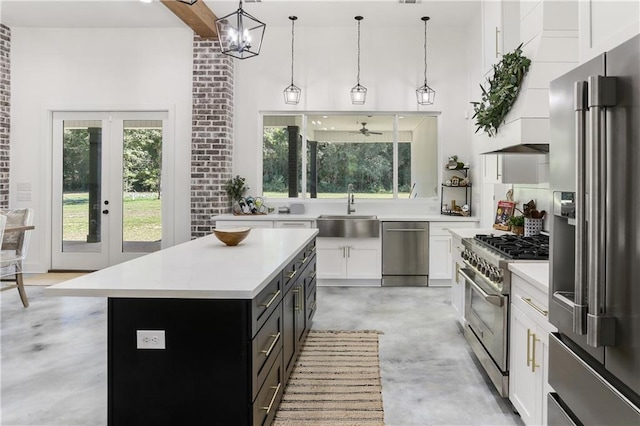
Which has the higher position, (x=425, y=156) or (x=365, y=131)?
(x=365, y=131)

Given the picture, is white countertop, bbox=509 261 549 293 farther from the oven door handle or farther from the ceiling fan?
the ceiling fan

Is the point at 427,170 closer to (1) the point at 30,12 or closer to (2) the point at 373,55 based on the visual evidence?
(2) the point at 373,55

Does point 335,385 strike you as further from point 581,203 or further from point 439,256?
point 439,256

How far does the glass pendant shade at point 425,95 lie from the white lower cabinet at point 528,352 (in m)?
3.96

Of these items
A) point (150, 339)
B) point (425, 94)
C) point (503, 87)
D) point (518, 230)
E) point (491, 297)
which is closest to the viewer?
point (150, 339)

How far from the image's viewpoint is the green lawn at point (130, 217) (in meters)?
6.03

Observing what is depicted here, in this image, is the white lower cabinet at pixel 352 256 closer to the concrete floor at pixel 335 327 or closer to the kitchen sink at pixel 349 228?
the kitchen sink at pixel 349 228

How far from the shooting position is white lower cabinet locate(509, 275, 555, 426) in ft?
5.94

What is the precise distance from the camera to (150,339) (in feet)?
5.26

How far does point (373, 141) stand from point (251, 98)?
1944mm

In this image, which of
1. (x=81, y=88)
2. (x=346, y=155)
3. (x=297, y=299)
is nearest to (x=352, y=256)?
(x=346, y=155)

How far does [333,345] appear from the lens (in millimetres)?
3285

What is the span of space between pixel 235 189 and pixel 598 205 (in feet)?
16.7

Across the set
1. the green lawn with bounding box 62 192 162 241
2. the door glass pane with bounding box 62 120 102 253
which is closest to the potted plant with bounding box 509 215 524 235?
the green lawn with bounding box 62 192 162 241
